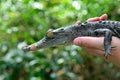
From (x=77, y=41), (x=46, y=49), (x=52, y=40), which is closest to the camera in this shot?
(x=77, y=41)

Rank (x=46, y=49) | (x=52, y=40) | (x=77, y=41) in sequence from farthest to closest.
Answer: (x=46, y=49), (x=52, y=40), (x=77, y=41)

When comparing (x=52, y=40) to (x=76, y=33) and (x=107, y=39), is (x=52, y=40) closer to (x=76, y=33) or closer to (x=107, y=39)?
(x=76, y=33)

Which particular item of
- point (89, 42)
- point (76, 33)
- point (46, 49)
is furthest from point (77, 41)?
point (46, 49)

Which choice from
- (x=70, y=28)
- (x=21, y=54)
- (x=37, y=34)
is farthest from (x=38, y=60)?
(x=70, y=28)

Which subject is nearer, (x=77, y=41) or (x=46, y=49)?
(x=77, y=41)

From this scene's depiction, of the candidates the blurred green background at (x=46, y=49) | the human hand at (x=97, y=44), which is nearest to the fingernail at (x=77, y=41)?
the human hand at (x=97, y=44)

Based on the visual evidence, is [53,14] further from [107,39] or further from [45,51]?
[107,39]

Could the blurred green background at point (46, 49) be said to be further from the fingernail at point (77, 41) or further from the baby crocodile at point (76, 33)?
the fingernail at point (77, 41)
